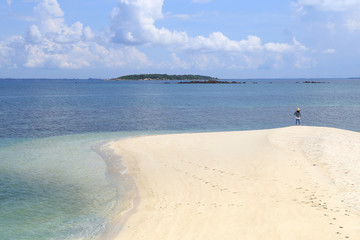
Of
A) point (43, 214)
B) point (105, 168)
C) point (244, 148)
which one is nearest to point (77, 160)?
point (105, 168)

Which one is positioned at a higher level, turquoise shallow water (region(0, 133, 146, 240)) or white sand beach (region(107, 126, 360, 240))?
white sand beach (region(107, 126, 360, 240))

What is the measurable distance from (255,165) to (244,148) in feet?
15.9

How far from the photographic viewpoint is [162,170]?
2231cm

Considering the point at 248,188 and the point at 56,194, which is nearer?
the point at 248,188

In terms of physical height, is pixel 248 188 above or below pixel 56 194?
above

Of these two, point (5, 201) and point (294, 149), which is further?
point (294, 149)

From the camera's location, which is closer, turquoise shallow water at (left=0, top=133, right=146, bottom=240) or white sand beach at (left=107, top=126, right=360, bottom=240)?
white sand beach at (left=107, top=126, right=360, bottom=240)

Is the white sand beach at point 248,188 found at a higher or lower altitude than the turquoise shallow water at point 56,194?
higher

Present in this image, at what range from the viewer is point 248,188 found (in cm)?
1777

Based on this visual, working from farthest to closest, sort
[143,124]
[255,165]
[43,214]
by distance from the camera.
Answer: [143,124] → [255,165] → [43,214]

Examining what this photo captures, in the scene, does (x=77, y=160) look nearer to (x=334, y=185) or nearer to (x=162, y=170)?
(x=162, y=170)

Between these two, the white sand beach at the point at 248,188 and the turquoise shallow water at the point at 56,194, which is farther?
the turquoise shallow water at the point at 56,194

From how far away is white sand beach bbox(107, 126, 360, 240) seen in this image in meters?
13.1

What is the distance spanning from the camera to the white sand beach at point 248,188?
13051mm
